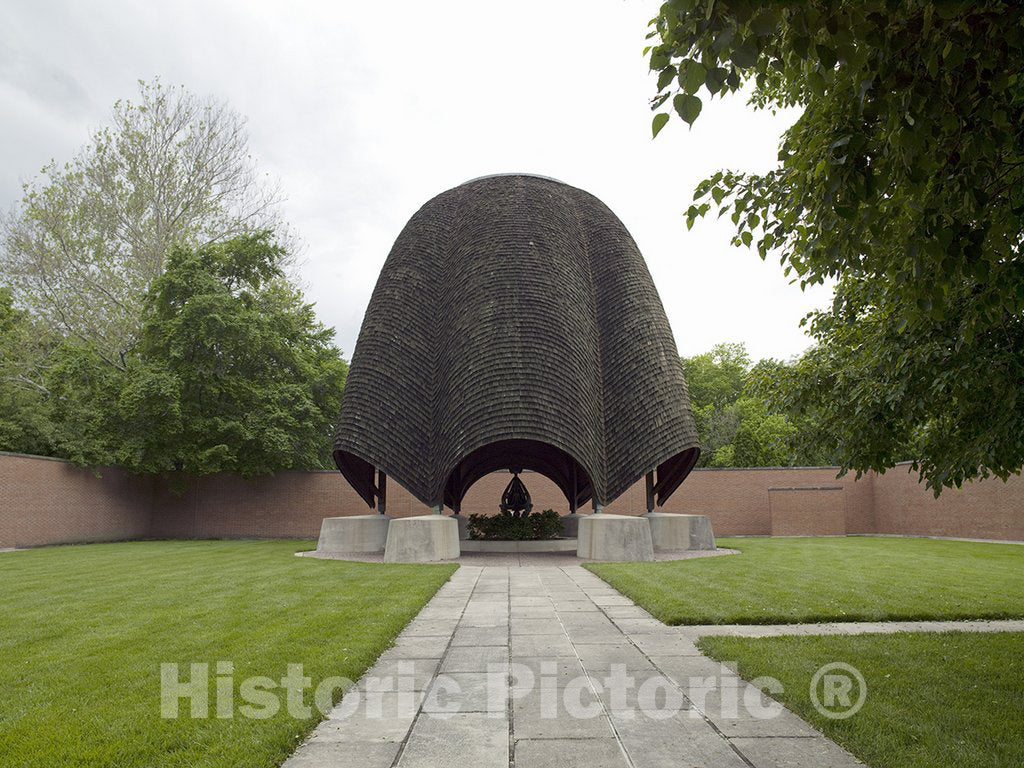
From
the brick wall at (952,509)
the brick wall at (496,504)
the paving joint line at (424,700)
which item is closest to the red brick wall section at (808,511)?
the brick wall at (496,504)

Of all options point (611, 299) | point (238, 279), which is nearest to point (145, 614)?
point (611, 299)

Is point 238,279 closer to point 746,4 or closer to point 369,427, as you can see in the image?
point 369,427

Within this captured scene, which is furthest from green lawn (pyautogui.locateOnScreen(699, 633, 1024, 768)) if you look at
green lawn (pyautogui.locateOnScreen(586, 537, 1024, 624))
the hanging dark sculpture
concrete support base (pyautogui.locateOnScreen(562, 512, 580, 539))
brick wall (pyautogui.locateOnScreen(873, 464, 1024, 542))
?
the hanging dark sculpture

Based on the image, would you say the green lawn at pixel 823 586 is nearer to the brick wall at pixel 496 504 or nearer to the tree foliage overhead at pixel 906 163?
the tree foliage overhead at pixel 906 163

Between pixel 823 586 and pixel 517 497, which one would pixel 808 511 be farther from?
pixel 823 586

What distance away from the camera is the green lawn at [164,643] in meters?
3.54

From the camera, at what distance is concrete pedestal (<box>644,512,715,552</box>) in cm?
1884

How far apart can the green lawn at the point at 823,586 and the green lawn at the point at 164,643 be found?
324 cm

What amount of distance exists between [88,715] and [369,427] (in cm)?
1368

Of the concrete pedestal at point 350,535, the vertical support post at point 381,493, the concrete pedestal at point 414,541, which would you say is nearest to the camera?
the concrete pedestal at point 414,541

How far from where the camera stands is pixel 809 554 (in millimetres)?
17109

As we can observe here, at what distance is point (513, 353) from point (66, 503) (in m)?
15.5

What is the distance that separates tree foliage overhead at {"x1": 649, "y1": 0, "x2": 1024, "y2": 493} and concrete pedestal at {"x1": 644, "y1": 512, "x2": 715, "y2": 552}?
541 inches

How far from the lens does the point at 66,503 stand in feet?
70.4
